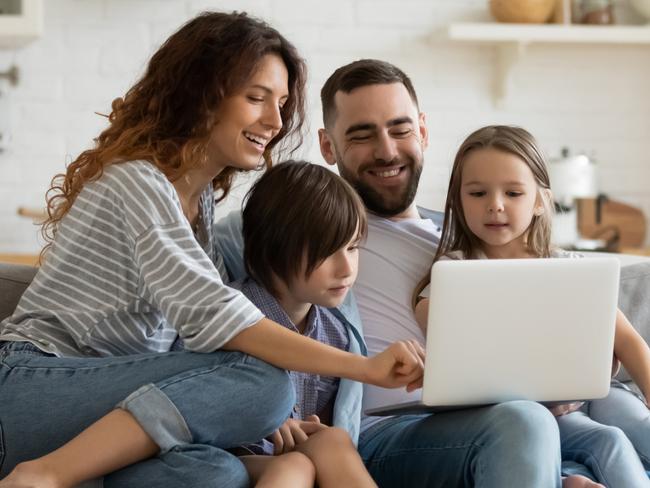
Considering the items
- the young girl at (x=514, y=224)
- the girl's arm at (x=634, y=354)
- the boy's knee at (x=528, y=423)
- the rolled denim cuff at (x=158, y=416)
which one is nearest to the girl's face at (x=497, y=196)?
the young girl at (x=514, y=224)

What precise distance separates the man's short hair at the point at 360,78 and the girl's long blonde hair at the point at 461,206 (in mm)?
254

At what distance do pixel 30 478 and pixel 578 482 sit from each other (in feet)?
2.48

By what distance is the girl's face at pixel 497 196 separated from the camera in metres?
2.01

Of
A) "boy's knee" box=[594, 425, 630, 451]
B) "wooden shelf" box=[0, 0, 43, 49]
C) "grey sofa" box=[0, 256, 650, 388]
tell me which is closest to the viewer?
"boy's knee" box=[594, 425, 630, 451]

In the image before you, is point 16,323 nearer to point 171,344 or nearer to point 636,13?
point 171,344

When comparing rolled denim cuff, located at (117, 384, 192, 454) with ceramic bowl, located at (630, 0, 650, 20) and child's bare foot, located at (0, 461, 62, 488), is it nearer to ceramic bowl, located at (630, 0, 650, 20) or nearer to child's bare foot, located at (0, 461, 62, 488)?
child's bare foot, located at (0, 461, 62, 488)

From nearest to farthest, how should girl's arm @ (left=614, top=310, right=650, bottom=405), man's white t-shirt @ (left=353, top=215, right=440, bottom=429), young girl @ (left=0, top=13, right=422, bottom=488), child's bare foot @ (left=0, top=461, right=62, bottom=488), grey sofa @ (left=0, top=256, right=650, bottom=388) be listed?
child's bare foot @ (left=0, top=461, right=62, bottom=488) → young girl @ (left=0, top=13, right=422, bottom=488) → girl's arm @ (left=614, top=310, right=650, bottom=405) → man's white t-shirt @ (left=353, top=215, right=440, bottom=429) → grey sofa @ (left=0, top=256, right=650, bottom=388)

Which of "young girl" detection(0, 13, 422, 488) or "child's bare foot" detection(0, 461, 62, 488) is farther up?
"young girl" detection(0, 13, 422, 488)

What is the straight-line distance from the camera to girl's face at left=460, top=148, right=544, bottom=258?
79.3 inches

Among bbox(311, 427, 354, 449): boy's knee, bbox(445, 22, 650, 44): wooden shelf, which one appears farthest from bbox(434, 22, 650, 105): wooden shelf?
bbox(311, 427, 354, 449): boy's knee

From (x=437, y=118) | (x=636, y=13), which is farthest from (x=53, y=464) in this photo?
(x=636, y=13)

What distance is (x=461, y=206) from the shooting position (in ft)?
6.82

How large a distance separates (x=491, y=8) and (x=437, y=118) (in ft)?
1.36

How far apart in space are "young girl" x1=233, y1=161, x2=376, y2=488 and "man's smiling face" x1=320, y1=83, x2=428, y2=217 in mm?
332
